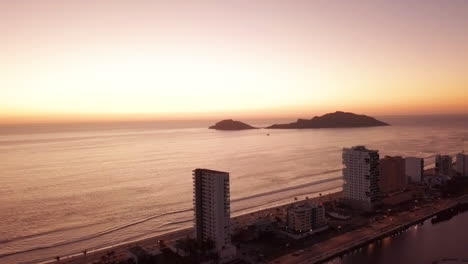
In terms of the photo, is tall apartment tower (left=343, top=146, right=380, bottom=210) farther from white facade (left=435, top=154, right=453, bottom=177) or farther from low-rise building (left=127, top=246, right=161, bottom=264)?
low-rise building (left=127, top=246, right=161, bottom=264)

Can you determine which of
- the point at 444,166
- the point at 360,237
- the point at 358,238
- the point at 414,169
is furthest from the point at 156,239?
the point at 444,166

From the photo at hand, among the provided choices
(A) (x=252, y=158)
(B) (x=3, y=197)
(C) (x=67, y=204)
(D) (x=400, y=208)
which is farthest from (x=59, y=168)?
(D) (x=400, y=208)

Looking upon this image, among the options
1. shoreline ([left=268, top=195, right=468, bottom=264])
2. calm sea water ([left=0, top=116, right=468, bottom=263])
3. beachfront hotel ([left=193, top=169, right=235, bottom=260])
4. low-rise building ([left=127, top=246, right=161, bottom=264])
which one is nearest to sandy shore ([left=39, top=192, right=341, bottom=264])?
low-rise building ([left=127, top=246, right=161, bottom=264])

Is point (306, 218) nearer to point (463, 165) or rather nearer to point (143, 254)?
point (143, 254)

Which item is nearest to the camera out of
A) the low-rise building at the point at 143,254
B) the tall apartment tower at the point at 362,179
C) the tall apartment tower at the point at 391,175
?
the low-rise building at the point at 143,254

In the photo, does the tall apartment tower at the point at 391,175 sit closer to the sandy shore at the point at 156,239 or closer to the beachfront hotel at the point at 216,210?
the sandy shore at the point at 156,239

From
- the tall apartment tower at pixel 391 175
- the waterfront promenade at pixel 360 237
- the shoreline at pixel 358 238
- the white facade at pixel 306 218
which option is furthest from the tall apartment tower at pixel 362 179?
the white facade at pixel 306 218
